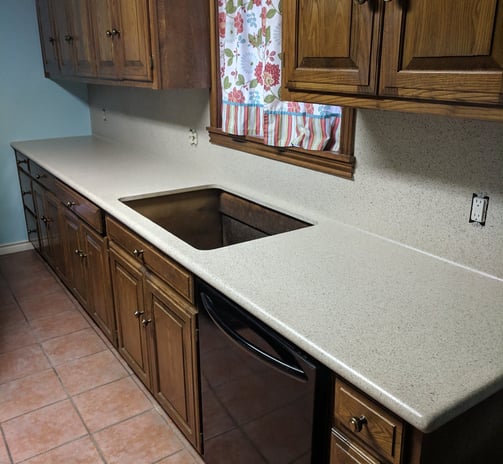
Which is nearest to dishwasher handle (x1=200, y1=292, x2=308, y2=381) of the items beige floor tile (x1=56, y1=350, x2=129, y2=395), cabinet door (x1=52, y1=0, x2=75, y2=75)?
beige floor tile (x1=56, y1=350, x2=129, y2=395)

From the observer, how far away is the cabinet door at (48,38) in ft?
11.2

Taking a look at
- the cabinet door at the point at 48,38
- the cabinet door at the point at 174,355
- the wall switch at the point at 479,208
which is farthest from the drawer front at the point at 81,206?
the wall switch at the point at 479,208

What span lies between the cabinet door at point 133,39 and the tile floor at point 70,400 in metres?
1.45

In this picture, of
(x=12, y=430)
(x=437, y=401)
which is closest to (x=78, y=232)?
(x=12, y=430)

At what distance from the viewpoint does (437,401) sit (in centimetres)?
92

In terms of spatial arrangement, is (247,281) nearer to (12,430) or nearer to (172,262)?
(172,262)

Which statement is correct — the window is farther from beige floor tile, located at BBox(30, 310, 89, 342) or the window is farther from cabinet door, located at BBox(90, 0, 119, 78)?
beige floor tile, located at BBox(30, 310, 89, 342)

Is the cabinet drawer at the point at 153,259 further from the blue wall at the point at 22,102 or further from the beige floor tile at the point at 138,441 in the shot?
the blue wall at the point at 22,102

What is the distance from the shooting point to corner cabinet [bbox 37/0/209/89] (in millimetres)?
2246

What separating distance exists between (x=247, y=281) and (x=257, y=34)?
123cm

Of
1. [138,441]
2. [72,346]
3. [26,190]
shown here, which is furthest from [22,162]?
[138,441]

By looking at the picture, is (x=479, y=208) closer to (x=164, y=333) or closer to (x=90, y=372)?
(x=164, y=333)

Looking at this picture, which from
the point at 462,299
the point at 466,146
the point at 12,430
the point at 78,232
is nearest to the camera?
the point at 462,299

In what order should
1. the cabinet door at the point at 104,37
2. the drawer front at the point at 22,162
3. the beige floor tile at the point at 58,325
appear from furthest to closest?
1. the drawer front at the point at 22,162
2. the beige floor tile at the point at 58,325
3. the cabinet door at the point at 104,37
